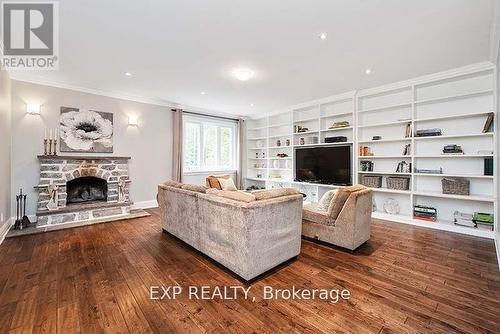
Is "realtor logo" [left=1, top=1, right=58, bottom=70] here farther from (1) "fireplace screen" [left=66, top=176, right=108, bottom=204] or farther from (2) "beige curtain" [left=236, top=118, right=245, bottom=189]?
(2) "beige curtain" [left=236, top=118, right=245, bottom=189]

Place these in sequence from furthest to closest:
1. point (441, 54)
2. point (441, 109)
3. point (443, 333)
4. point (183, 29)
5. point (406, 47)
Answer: point (441, 109), point (441, 54), point (406, 47), point (183, 29), point (443, 333)

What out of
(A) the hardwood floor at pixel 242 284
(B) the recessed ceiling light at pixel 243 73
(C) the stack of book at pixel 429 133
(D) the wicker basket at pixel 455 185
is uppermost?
(B) the recessed ceiling light at pixel 243 73

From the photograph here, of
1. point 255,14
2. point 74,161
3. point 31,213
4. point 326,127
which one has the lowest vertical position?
point 31,213

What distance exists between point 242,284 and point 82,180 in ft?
14.9

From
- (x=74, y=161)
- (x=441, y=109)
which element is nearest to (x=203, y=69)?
(x=74, y=161)

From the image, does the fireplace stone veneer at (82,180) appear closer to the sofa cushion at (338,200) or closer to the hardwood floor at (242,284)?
the hardwood floor at (242,284)

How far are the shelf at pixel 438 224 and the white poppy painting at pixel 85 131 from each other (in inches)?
232

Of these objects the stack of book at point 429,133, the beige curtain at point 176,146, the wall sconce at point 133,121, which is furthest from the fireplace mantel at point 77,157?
the stack of book at point 429,133

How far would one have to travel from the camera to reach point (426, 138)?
13.0ft

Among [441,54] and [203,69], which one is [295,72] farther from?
[441,54]

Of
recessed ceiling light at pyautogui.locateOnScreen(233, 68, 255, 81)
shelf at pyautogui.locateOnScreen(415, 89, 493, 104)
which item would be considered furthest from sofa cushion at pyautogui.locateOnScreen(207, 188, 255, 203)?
shelf at pyautogui.locateOnScreen(415, 89, 493, 104)

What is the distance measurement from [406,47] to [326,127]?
2.73 metres

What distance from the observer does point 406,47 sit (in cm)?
294

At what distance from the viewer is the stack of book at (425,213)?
3.95 metres
